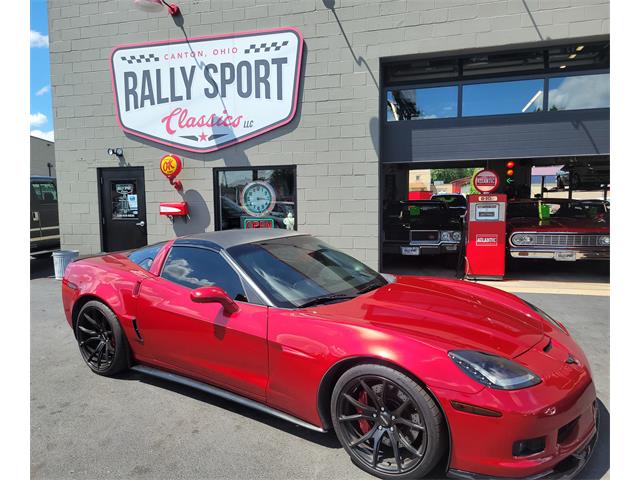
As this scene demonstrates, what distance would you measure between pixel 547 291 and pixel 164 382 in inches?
240

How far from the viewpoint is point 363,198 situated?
25.5 feet

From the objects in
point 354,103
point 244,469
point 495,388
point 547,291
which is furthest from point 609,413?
point 354,103

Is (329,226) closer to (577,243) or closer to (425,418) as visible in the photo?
(577,243)

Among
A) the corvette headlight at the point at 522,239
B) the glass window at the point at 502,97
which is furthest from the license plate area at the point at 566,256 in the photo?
the glass window at the point at 502,97

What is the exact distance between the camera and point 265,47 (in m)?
7.89

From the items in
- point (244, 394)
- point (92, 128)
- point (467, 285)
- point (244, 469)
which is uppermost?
point (92, 128)

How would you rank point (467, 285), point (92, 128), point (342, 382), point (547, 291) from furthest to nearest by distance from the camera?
point (92, 128), point (547, 291), point (467, 285), point (342, 382)

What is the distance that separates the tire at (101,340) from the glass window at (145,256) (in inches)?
19.4

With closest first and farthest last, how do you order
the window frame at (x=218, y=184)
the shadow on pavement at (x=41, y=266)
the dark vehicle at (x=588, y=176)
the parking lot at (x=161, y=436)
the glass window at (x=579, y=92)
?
the parking lot at (x=161, y=436)
the glass window at (x=579, y=92)
the window frame at (x=218, y=184)
the shadow on pavement at (x=41, y=266)
the dark vehicle at (x=588, y=176)

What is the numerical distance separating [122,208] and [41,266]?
296 cm

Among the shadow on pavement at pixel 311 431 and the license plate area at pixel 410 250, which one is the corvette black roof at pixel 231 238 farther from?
the license plate area at pixel 410 250

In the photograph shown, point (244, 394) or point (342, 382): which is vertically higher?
point (342, 382)

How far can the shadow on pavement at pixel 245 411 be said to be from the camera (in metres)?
2.83

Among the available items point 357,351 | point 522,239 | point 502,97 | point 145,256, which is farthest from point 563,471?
point 502,97
